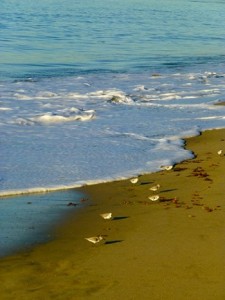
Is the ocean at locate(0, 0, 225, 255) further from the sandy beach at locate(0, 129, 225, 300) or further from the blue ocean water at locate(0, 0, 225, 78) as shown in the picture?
the sandy beach at locate(0, 129, 225, 300)

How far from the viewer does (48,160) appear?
8.64m

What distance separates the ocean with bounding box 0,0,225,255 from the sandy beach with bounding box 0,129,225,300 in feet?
2.43

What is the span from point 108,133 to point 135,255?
5229 mm

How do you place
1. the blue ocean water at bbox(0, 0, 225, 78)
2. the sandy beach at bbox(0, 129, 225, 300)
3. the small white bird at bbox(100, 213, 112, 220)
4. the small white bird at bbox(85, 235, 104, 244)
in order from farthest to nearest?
the blue ocean water at bbox(0, 0, 225, 78) < the small white bird at bbox(100, 213, 112, 220) < the small white bird at bbox(85, 235, 104, 244) < the sandy beach at bbox(0, 129, 225, 300)

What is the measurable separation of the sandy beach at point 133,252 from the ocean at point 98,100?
0.74 metres

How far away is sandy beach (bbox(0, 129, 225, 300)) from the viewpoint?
473cm

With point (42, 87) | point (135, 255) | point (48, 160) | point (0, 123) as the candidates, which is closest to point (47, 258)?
point (135, 255)

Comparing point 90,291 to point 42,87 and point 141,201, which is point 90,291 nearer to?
point 141,201

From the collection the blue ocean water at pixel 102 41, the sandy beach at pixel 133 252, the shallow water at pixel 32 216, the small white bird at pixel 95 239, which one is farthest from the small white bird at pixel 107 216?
the blue ocean water at pixel 102 41

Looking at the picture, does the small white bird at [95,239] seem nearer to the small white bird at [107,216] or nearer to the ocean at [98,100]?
the small white bird at [107,216]

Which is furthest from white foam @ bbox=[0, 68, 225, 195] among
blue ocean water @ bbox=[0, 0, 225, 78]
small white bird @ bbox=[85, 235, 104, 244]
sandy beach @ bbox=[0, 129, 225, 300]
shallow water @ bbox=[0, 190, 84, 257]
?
blue ocean water @ bbox=[0, 0, 225, 78]

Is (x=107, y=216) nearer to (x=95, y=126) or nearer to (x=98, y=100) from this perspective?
(x=95, y=126)

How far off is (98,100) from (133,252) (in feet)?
29.6

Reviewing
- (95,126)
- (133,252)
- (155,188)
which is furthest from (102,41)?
(133,252)
